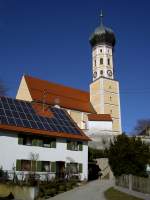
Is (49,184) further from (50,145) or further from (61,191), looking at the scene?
(50,145)

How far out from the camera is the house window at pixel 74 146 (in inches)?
1539

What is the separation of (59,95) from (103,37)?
83.5 feet

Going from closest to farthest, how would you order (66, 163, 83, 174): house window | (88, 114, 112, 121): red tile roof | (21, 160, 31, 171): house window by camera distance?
(21, 160, 31, 171): house window < (66, 163, 83, 174): house window < (88, 114, 112, 121): red tile roof

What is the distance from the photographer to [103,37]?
9788 centimetres

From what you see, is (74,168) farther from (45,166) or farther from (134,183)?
(134,183)

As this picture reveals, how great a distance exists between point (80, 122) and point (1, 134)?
46427mm

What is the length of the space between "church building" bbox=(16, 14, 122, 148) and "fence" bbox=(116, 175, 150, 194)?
32.2 m

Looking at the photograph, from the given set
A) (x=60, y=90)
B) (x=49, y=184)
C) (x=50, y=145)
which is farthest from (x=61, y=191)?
(x=60, y=90)

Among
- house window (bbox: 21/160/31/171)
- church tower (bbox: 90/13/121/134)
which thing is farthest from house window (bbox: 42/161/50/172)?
church tower (bbox: 90/13/121/134)

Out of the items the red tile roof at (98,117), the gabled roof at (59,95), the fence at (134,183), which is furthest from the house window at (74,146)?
the red tile roof at (98,117)

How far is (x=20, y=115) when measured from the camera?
1501 inches

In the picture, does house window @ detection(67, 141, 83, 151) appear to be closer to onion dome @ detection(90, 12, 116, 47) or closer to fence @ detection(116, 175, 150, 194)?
fence @ detection(116, 175, 150, 194)

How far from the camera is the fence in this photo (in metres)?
25.3

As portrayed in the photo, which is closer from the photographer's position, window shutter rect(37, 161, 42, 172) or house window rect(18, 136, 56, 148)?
window shutter rect(37, 161, 42, 172)
